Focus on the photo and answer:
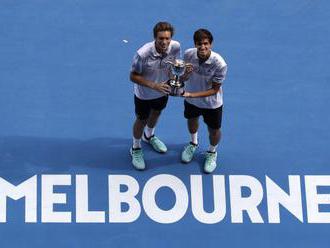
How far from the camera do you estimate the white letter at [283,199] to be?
7191 mm

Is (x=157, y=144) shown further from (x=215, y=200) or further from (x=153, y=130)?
(x=215, y=200)

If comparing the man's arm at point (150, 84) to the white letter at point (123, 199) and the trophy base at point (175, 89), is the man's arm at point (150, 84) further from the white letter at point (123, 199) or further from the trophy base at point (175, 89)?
the white letter at point (123, 199)

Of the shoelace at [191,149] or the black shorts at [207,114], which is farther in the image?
the shoelace at [191,149]

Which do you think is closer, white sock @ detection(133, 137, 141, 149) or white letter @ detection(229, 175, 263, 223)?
white letter @ detection(229, 175, 263, 223)

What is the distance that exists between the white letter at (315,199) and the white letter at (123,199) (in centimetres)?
143

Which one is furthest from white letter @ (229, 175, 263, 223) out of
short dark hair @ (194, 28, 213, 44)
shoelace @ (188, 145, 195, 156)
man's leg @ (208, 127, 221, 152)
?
short dark hair @ (194, 28, 213, 44)

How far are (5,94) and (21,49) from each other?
53cm

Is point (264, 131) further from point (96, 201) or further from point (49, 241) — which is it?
point (49, 241)

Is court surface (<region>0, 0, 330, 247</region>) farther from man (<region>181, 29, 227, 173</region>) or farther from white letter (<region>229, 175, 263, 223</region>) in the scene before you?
man (<region>181, 29, 227, 173</region>)

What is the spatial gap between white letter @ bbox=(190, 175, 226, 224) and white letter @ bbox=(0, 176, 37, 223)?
1321 millimetres

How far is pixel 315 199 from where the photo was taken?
23.9 ft

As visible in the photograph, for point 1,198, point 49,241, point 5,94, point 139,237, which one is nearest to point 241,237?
point 139,237

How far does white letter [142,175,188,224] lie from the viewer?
7137mm

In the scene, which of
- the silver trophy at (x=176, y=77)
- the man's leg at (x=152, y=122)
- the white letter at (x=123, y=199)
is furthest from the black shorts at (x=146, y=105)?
the white letter at (x=123, y=199)
